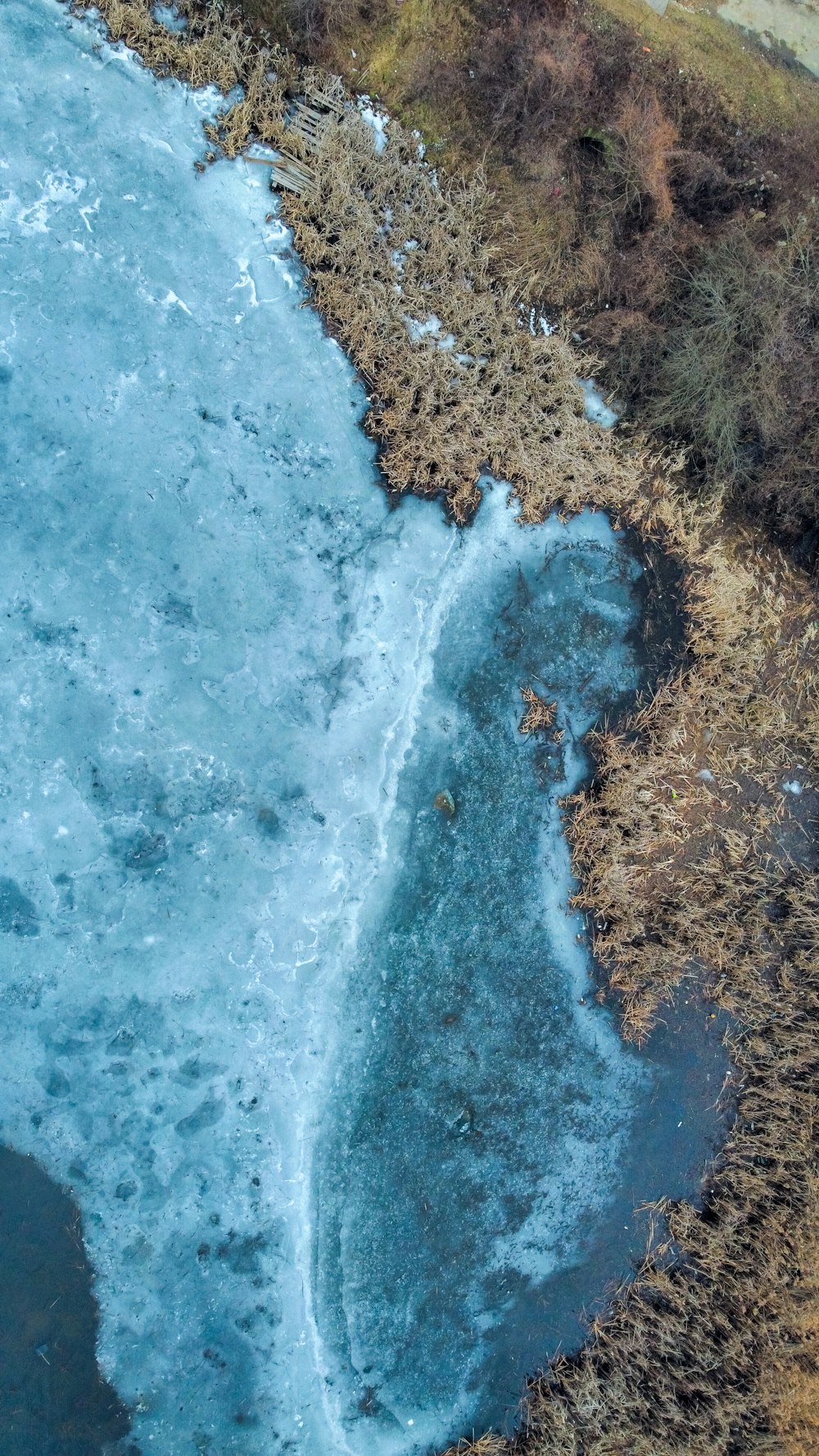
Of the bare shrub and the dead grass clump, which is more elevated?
the bare shrub

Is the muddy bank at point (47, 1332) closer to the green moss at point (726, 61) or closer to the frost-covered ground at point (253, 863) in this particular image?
the frost-covered ground at point (253, 863)

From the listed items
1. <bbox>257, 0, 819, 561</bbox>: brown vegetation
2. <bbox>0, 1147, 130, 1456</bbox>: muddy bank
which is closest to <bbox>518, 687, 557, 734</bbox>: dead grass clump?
<bbox>257, 0, 819, 561</bbox>: brown vegetation

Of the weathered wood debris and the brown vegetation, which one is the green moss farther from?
the weathered wood debris

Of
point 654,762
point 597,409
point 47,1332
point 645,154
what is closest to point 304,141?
point 645,154

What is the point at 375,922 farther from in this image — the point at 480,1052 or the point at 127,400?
the point at 127,400

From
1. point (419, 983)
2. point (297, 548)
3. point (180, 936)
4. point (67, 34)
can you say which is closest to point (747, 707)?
point (419, 983)

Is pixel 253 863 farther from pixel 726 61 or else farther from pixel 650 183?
pixel 726 61
